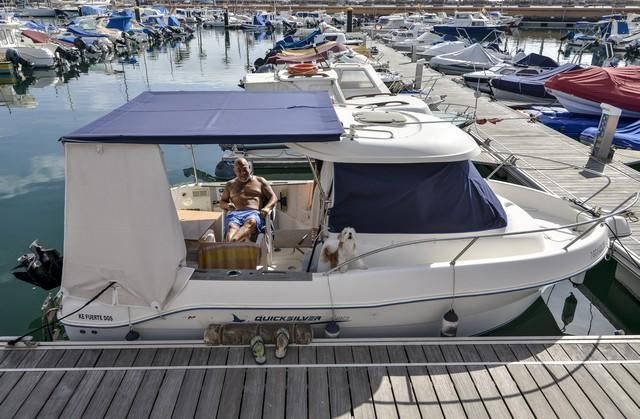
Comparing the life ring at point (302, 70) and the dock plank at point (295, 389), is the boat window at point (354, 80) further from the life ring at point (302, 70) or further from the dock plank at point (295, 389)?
the dock plank at point (295, 389)

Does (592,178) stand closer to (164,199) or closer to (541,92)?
(164,199)

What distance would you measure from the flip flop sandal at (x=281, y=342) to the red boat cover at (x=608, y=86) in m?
12.2

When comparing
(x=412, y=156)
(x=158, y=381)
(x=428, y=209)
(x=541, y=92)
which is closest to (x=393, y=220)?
(x=428, y=209)

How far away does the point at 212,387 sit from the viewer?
3.89 metres

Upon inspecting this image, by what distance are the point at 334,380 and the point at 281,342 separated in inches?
24.0

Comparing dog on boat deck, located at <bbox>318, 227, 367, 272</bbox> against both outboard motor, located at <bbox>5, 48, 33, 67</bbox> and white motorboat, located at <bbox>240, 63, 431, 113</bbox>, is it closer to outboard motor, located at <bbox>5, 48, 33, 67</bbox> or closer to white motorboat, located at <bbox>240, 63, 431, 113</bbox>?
white motorboat, located at <bbox>240, 63, 431, 113</bbox>

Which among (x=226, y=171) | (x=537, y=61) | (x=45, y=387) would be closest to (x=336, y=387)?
(x=45, y=387)

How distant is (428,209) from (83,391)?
3.62m

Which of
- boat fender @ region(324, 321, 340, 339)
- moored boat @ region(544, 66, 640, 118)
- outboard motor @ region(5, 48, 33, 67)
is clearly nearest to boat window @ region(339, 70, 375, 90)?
moored boat @ region(544, 66, 640, 118)

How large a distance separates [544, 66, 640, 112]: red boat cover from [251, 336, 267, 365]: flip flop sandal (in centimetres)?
1243

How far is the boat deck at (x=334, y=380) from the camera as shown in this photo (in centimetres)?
372

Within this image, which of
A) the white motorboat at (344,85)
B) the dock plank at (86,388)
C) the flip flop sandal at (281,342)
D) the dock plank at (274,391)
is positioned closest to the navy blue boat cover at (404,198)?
the flip flop sandal at (281,342)

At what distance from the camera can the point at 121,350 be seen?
169 inches

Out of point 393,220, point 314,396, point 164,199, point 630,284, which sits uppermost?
point 164,199
